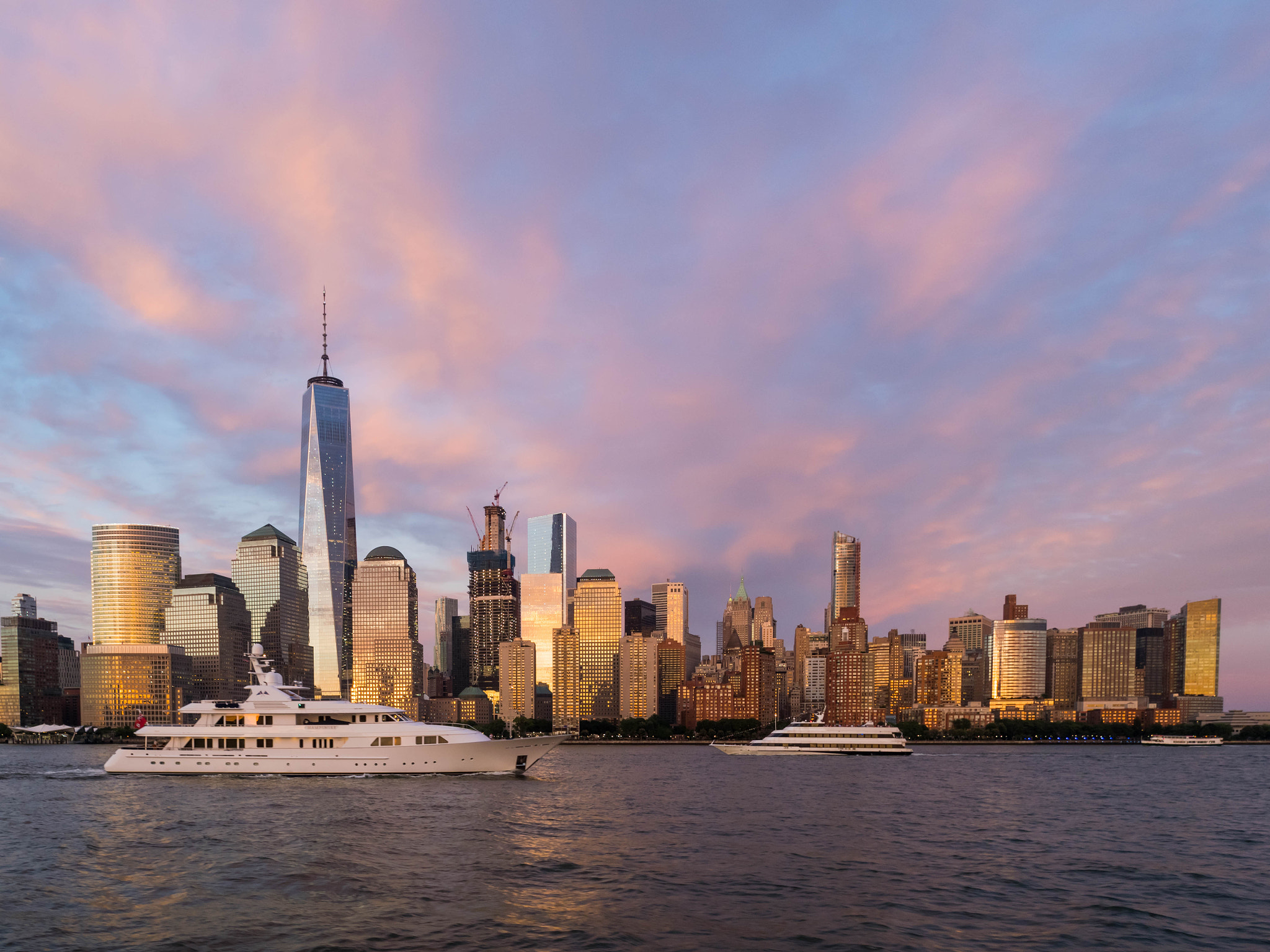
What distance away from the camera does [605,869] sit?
44625 millimetres

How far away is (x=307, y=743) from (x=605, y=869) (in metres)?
54.0

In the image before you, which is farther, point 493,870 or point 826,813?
point 826,813

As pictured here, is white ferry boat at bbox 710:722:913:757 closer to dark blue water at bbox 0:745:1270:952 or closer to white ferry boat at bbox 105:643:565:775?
dark blue water at bbox 0:745:1270:952

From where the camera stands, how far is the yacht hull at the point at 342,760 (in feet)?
280

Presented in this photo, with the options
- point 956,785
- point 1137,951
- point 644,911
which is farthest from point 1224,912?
point 956,785

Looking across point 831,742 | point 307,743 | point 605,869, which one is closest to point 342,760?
point 307,743

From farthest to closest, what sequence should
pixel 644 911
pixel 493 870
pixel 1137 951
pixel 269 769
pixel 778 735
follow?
pixel 778 735, pixel 269 769, pixel 493 870, pixel 644 911, pixel 1137 951

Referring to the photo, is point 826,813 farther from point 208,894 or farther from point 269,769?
point 269,769

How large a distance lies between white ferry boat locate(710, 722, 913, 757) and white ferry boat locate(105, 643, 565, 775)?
8946 centimetres

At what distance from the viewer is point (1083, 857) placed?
50.7 meters

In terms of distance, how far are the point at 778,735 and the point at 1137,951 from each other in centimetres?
14572

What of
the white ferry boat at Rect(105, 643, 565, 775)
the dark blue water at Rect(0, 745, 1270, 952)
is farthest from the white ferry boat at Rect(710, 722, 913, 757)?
the white ferry boat at Rect(105, 643, 565, 775)

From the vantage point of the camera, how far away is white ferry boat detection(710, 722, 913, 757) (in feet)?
543

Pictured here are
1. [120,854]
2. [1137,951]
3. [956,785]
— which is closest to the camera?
[1137,951]
